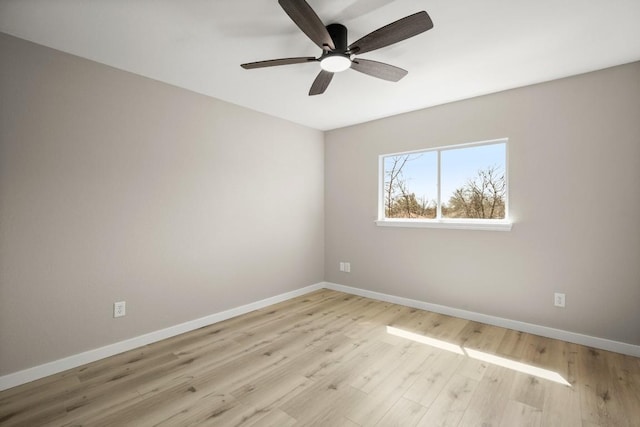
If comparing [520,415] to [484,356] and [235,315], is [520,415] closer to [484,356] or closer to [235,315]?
[484,356]

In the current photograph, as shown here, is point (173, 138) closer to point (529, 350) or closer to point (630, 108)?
point (529, 350)

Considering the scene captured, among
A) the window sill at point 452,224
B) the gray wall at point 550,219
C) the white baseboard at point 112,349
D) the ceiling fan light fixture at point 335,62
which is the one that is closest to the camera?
the ceiling fan light fixture at point 335,62

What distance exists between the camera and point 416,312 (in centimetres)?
346

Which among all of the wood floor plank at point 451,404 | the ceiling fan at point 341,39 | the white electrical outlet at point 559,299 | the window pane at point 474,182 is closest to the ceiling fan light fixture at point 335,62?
the ceiling fan at point 341,39

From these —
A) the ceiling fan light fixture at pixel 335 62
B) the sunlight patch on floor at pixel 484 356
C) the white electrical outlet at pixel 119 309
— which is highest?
the ceiling fan light fixture at pixel 335 62

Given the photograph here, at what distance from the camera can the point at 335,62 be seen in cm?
198

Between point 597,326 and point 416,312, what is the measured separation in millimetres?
1573

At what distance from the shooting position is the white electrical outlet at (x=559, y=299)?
8.90ft

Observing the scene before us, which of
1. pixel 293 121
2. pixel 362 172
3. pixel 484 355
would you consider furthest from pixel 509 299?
pixel 293 121

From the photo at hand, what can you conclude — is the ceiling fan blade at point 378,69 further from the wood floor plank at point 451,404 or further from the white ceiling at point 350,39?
the wood floor plank at point 451,404

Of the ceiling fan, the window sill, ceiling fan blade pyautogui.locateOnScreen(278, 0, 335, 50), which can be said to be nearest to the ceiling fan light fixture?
the ceiling fan

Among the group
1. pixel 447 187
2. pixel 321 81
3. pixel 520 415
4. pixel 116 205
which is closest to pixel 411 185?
pixel 447 187

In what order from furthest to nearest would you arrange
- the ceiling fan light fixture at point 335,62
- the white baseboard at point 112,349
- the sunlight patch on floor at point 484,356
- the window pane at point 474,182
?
the window pane at point 474,182, the sunlight patch on floor at point 484,356, the white baseboard at point 112,349, the ceiling fan light fixture at point 335,62

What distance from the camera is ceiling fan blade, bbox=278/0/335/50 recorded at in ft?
4.81
